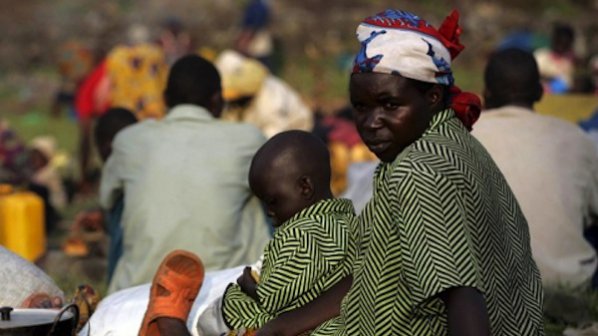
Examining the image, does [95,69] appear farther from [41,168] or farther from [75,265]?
[75,265]

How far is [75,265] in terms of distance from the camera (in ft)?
27.5

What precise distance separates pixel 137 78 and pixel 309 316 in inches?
357

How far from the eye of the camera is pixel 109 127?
7.51 meters

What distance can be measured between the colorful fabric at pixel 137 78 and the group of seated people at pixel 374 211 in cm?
608

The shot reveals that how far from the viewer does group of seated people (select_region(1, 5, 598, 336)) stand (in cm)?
338

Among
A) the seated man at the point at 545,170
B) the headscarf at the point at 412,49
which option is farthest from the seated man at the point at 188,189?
the headscarf at the point at 412,49

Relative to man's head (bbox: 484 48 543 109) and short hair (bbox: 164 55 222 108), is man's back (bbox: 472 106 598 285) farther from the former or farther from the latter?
short hair (bbox: 164 55 222 108)

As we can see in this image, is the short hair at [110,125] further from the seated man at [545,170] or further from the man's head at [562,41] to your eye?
the man's head at [562,41]

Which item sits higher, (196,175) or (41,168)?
(196,175)

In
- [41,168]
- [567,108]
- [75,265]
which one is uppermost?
[567,108]

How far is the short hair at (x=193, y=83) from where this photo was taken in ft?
21.6

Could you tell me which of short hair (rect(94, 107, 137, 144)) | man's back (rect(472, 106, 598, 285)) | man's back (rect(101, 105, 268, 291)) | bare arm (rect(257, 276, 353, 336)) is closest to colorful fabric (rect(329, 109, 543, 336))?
bare arm (rect(257, 276, 353, 336))

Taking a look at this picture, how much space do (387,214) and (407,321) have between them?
289 mm

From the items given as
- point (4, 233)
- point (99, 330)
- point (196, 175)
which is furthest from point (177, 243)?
point (4, 233)
